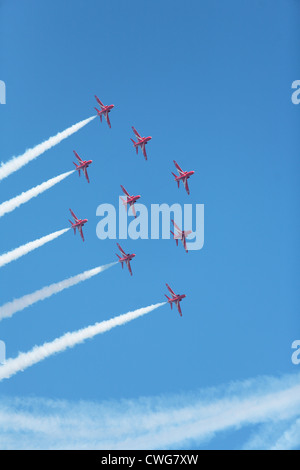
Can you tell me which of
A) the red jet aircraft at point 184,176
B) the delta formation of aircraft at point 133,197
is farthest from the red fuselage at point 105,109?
the red jet aircraft at point 184,176

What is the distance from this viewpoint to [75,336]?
1443 inches

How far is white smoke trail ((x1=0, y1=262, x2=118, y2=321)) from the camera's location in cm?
3491

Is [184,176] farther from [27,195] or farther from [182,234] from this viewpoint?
[27,195]

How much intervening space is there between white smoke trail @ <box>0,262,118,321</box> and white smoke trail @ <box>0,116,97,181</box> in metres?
4.88

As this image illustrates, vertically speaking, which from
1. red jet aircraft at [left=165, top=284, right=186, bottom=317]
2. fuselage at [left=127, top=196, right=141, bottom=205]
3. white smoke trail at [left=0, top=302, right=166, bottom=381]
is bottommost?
white smoke trail at [left=0, top=302, right=166, bottom=381]

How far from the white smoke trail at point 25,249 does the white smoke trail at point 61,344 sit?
3706 millimetres

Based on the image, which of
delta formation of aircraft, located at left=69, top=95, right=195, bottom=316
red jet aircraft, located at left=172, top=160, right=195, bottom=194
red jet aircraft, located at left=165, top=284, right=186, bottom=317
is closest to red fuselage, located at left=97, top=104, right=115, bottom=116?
delta formation of aircraft, located at left=69, top=95, right=195, bottom=316

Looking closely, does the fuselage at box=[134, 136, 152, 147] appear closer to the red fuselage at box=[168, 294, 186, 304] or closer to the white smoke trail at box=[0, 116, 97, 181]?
the white smoke trail at box=[0, 116, 97, 181]

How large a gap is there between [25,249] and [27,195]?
7.43ft

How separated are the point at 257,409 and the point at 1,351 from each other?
10.6 m

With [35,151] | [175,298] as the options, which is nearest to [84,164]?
[35,151]

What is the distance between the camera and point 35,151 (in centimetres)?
3716
